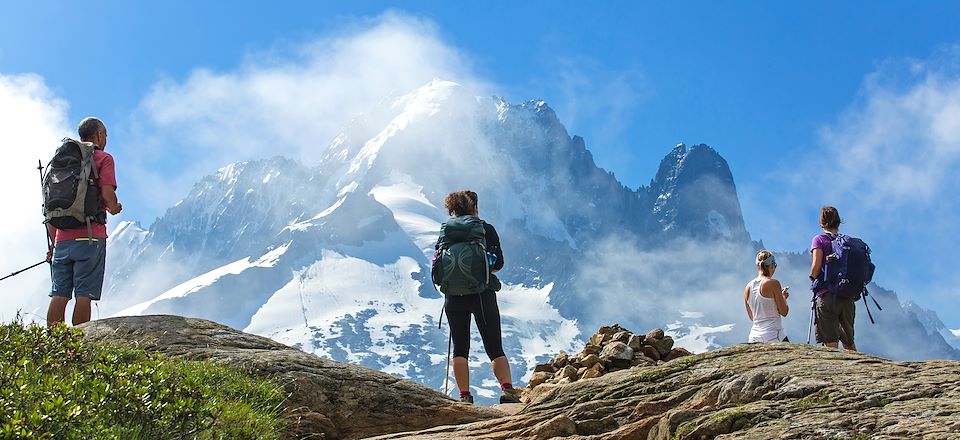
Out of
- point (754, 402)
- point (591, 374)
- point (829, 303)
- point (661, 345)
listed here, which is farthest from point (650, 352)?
point (754, 402)

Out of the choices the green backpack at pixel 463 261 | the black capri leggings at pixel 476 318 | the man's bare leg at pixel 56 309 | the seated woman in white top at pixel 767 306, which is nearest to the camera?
the man's bare leg at pixel 56 309

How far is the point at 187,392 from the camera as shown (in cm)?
744

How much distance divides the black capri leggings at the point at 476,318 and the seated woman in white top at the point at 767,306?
3786mm

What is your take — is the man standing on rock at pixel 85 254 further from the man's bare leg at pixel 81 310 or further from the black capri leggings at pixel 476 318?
the black capri leggings at pixel 476 318

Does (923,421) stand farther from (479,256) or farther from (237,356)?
(237,356)

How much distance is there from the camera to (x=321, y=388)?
1015cm

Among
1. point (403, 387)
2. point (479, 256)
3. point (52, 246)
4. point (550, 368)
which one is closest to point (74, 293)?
point (52, 246)

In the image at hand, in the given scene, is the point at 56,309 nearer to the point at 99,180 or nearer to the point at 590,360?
the point at 99,180

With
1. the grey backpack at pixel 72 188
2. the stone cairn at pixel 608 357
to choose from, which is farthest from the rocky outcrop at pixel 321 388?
the stone cairn at pixel 608 357

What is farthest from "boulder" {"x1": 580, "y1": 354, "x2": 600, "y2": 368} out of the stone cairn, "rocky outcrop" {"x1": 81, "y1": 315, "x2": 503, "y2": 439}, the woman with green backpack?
"rocky outcrop" {"x1": 81, "y1": 315, "x2": 503, "y2": 439}

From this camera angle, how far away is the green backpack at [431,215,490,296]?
11555 millimetres

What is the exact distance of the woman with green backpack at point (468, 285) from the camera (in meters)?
11.6

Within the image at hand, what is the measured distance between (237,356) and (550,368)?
807 centimetres

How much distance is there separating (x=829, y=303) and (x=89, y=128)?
10.4 m
